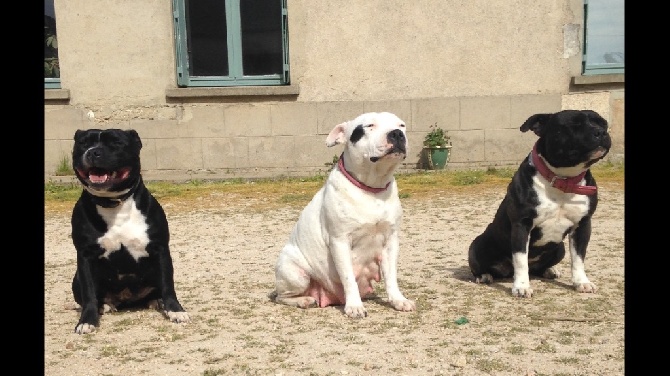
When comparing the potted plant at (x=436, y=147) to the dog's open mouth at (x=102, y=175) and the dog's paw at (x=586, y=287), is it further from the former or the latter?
the dog's open mouth at (x=102, y=175)

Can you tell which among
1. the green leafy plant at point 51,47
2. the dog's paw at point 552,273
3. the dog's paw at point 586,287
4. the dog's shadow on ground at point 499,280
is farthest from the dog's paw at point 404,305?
the green leafy plant at point 51,47

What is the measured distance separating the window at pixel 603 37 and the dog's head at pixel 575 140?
8.26 meters

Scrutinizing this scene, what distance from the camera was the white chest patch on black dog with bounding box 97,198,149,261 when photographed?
4.45 metres

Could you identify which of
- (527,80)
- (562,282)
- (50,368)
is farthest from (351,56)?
(50,368)

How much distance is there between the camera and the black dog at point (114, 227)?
4355mm

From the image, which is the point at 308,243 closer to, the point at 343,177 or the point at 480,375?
the point at 343,177

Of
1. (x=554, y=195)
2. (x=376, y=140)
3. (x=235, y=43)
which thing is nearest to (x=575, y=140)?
(x=554, y=195)

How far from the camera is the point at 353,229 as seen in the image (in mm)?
4562

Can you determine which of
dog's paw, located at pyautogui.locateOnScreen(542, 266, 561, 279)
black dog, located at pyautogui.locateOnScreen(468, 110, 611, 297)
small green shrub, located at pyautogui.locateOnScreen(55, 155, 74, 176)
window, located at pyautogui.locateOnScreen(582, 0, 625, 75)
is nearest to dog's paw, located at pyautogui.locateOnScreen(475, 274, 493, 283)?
black dog, located at pyautogui.locateOnScreen(468, 110, 611, 297)

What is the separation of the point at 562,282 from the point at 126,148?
3.26m

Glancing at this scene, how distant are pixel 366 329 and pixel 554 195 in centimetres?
164

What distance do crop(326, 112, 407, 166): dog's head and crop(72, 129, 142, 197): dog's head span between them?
134 centimetres

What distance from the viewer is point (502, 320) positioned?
4.45 m

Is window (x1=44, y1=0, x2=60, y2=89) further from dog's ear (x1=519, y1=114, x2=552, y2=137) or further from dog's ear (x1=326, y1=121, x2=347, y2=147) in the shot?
dog's ear (x1=519, y1=114, x2=552, y2=137)
